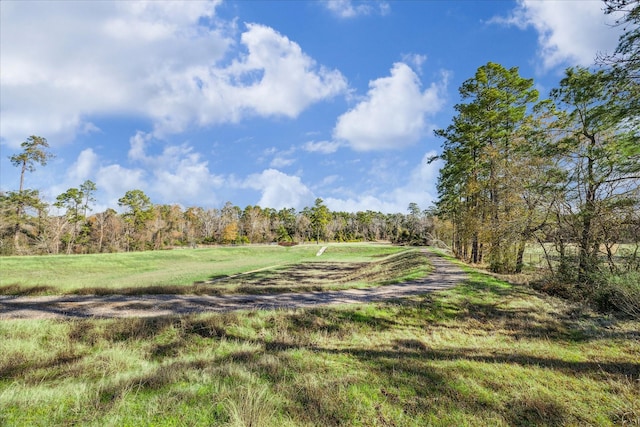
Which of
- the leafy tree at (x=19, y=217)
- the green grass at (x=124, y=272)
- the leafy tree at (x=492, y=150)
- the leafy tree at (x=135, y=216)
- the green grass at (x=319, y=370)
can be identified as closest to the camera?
the green grass at (x=319, y=370)

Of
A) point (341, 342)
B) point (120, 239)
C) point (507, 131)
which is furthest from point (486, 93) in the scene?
point (120, 239)

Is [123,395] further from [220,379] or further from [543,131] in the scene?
[543,131]

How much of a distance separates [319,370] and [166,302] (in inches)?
300

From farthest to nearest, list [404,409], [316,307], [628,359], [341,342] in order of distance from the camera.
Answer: [316,307] → [341,342] → [628,359] → [404,409]

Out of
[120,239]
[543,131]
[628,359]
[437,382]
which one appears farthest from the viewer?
[120,239]

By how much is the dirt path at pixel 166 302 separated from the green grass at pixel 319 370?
4.62 ft

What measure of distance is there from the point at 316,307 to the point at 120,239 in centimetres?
7251

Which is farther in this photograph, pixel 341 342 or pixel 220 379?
pixel 341 342

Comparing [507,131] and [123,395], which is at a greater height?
[507,131]

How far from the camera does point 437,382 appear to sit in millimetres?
4961

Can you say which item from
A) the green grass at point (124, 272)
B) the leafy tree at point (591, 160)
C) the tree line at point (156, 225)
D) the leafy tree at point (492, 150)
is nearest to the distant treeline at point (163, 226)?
the tree line at point (156, 225)

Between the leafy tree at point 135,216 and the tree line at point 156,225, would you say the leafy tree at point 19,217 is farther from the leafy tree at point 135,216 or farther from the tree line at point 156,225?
the leafy tree at point 135,216

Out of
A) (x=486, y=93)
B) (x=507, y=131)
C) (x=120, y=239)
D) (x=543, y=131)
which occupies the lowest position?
(x=120, y=239)

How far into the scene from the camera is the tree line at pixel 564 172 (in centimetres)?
1062
